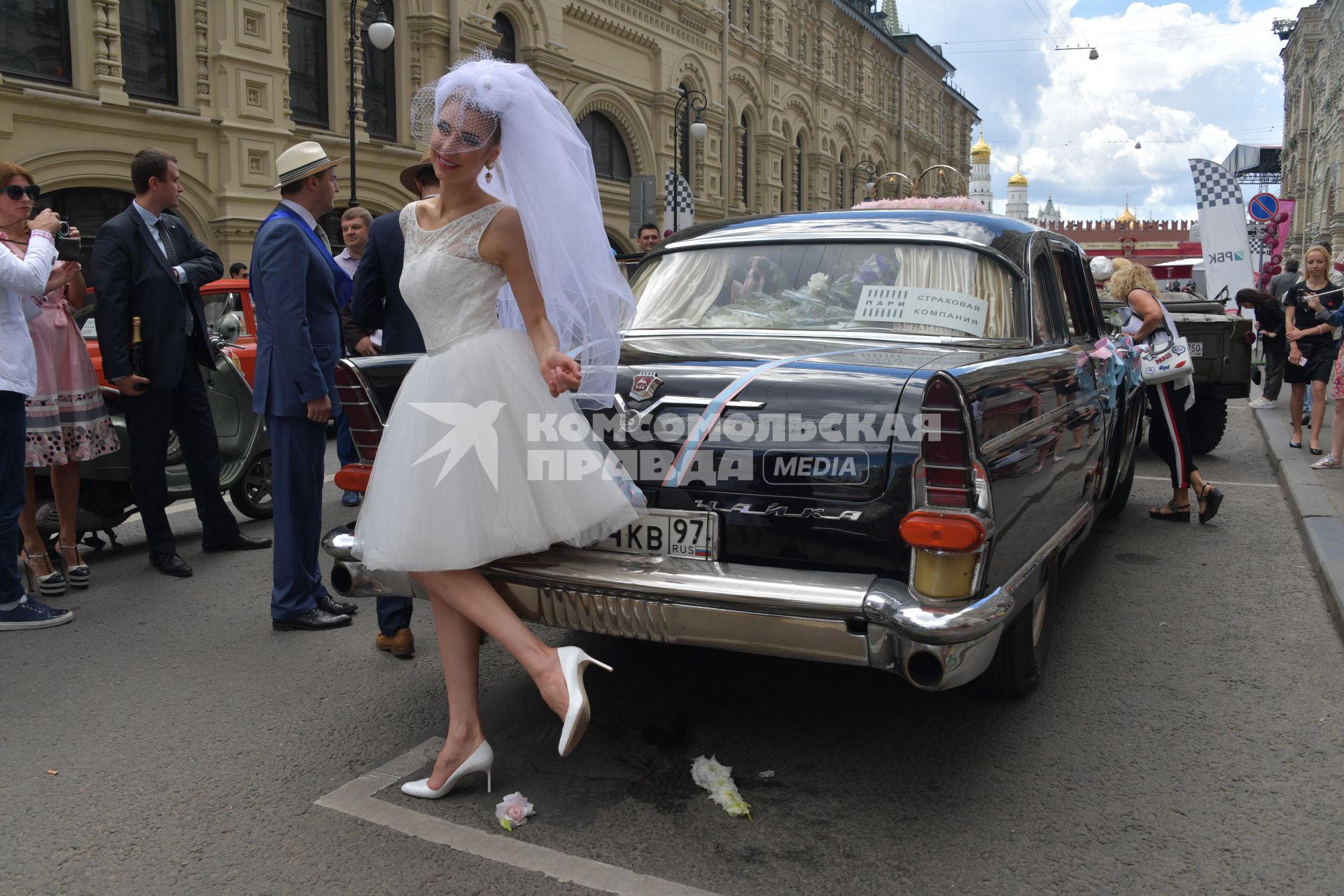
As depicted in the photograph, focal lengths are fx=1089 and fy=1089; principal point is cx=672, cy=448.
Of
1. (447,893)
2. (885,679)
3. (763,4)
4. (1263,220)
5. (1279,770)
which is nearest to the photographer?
(447,893)

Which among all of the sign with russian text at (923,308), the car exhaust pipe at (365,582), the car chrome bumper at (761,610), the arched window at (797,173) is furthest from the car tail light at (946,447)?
the arched window at (797,173)

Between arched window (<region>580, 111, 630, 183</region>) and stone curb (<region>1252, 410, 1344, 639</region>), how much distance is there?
63.7 ft

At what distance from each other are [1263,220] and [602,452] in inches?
754

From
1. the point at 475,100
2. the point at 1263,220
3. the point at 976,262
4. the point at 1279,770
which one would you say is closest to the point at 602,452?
the point at 475,100

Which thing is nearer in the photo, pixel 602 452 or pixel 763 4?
pixel 602 452

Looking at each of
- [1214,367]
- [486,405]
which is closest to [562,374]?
[486,405]

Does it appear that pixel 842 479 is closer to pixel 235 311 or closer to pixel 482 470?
pixel 482 470

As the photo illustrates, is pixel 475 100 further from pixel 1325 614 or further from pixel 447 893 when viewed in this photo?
pixel 1325 614

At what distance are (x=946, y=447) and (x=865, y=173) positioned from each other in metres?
46.1

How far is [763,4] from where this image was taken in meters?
36.1

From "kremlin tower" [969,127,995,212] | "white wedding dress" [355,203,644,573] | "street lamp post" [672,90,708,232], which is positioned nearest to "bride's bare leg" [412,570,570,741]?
"white wedding dress" [355,203,644,573]

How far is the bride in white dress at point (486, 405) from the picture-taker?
9.66 feet

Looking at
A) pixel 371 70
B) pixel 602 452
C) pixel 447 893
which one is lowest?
pixel 447 893

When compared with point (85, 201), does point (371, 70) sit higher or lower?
higher
